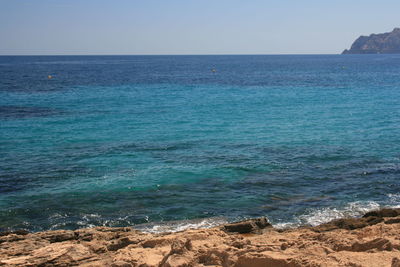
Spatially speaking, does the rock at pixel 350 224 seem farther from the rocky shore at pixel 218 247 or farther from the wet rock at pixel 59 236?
the wet rock at pixel 59 236

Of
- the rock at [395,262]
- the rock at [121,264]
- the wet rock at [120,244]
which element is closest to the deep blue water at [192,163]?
the wet rock at [120,244]

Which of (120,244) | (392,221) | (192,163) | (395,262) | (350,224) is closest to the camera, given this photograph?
(395,262)

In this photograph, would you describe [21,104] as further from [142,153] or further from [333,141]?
[333,141]

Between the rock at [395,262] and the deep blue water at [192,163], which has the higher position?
the rock at [395,262]

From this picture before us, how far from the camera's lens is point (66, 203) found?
55.0 feet

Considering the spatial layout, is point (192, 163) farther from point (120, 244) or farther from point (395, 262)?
point (395, 262)

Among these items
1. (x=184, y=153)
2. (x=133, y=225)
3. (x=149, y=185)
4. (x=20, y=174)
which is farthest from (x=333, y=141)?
(x=20, y=174)

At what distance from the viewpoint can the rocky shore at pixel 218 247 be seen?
28.9ft

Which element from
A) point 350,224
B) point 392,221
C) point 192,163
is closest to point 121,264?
point 350,224

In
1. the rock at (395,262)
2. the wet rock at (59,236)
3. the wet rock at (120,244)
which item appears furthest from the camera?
the wet rock at (59,236)

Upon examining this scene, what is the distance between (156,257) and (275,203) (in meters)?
7.88

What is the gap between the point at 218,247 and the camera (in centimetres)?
962

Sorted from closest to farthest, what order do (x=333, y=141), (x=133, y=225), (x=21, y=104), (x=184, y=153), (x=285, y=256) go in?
(x=285, y=256), (x=133, y=225), (x=184, y=153), (x=333, y=141), (x=21, y=104)

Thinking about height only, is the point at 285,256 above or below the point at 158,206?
above
